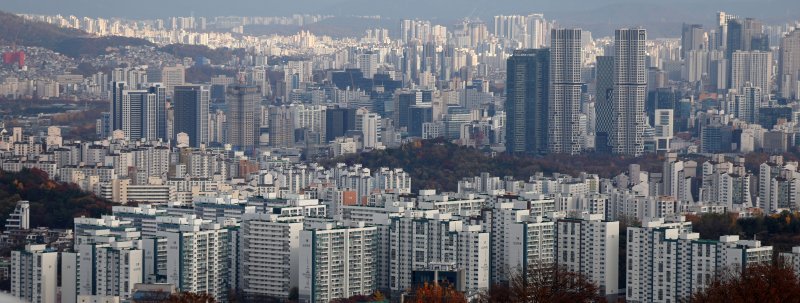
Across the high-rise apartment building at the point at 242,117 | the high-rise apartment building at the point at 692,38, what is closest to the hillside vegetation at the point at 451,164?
the high-rise apartment building at the point at 242,117

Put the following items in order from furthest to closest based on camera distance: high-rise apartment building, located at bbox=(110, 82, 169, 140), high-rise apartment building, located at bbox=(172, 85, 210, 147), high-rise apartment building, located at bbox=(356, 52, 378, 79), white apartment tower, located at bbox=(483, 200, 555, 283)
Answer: high-rise apartment building, located at bbox=(356, 52, 378, 79), high-rise apartment building, located at bbox=(172, 85, 210, 147), high-rise apartment building, located at bbox=(110, 82, 169, 140), white apartment tower, located at bbox=(483, 200, 555, 283)

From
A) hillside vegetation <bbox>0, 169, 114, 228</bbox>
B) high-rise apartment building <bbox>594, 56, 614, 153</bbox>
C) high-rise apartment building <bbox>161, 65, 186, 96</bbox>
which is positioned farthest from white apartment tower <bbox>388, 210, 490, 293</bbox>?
high-rise apartment building <bbox>161, 65, 186, 96</bbox>

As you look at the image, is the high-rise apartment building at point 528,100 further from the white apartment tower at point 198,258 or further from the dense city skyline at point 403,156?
the white apartment tower at point 198,258

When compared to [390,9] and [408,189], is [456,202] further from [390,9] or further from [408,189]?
[390,9]

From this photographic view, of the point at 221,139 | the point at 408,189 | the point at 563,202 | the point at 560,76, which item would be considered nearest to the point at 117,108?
the point at 221,139

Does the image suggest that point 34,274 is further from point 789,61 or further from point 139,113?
point 789,61

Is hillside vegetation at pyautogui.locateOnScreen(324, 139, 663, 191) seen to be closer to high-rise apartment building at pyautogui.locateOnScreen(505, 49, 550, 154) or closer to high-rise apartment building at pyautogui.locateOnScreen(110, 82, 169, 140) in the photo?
high-rise apartment building at pyautogui.locateOnScreen(505, 49, 550, 154)
